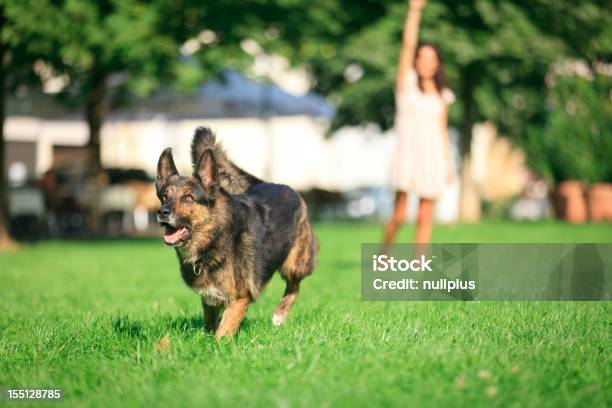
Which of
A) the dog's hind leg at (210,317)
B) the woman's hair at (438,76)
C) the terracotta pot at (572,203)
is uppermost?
the woman's hair at (438,76)

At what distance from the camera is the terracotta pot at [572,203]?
25672 millimetres

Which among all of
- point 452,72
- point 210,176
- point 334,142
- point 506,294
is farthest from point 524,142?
point 210,176

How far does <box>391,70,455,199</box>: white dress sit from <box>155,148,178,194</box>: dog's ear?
14.5 ft

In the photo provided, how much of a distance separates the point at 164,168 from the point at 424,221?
4518mm

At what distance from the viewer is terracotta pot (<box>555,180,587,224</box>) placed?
2567 cm

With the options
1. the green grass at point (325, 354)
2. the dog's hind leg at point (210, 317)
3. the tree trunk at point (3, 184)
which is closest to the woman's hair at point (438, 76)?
the green grass at point (325, 354)

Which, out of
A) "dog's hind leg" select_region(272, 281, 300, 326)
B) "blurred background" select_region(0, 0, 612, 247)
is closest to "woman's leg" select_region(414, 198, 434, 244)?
"dog's hind leg" select_region(272, 281, 300, 326)

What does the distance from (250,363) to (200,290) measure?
40.2 inches

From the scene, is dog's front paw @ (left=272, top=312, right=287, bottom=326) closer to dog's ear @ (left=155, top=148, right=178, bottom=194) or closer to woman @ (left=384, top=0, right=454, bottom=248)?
dog's ear @ (left=155, top=148, right=178, bottom=194)

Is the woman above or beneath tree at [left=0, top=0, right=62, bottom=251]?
beneath

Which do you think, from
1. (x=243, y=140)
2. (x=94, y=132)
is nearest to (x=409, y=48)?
(x=94, y=132)

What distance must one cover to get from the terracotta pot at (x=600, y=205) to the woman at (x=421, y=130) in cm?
1707

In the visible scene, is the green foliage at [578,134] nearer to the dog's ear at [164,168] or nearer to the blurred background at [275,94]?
the blurred background at [275,94]

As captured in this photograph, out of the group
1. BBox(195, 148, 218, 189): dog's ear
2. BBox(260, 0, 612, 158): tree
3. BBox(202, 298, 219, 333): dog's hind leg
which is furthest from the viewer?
BBox(260, 0, 612, 158): tree
